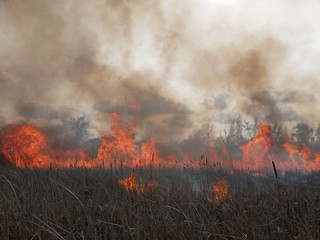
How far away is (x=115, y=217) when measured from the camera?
9.95 metres

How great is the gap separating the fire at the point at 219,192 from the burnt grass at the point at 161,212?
0.61 ft

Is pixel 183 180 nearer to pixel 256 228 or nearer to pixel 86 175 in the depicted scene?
pixel 86 175

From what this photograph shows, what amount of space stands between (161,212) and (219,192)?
16.4 ft

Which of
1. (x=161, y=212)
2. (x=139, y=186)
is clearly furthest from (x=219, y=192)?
(x=161, y=212)

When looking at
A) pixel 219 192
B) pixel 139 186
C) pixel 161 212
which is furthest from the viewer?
pixel 139 186

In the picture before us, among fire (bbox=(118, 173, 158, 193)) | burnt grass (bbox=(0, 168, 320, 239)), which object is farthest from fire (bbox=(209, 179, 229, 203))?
fire (bbox=(118, 173, 158, 193))

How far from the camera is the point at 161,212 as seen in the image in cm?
820

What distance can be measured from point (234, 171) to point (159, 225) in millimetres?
7084

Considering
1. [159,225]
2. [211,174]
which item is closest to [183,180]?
[211,174]

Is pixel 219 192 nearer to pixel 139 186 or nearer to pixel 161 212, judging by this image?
pixel 139 186

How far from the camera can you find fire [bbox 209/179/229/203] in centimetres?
1226

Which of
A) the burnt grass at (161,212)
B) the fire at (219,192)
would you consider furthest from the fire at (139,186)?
the fire at (219,192)

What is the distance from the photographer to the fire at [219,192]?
40.2 feet

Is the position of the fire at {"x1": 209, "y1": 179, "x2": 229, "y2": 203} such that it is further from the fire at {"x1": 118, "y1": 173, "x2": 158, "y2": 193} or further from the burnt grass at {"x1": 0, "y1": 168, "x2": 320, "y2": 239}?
the fire at {"x1": 118, "y1": 173, "x2": 158, "y2": 193}
